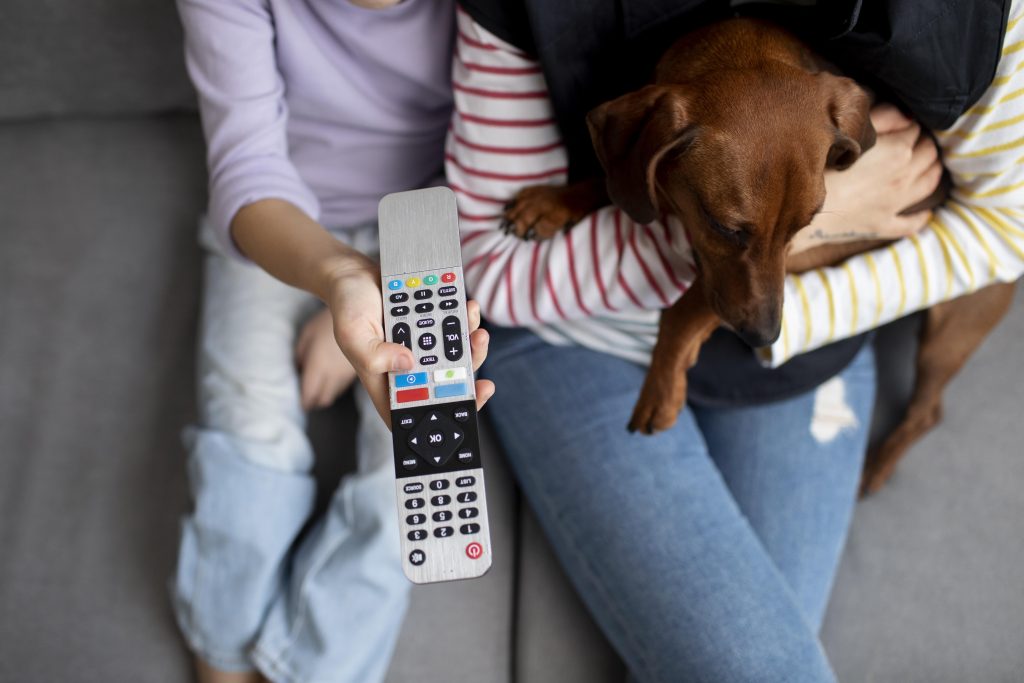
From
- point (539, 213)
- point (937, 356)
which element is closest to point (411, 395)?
point (539, 213)

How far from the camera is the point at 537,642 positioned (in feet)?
4.82

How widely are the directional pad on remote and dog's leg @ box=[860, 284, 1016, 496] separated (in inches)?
41.0

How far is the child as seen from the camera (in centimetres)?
127

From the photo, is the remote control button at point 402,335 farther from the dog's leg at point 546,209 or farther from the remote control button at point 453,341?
the dog's leg at point 546,209

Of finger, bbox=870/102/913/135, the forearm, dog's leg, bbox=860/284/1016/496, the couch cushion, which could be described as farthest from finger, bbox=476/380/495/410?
the couch cushion

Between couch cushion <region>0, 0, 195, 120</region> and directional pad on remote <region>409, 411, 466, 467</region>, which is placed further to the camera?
couch cushion <region>0, 0, 195, 120</region>

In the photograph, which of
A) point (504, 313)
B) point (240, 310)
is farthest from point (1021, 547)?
point (240, 310)

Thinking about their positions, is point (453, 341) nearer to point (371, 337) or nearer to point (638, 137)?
point (371, 337)

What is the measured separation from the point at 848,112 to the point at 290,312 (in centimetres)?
104

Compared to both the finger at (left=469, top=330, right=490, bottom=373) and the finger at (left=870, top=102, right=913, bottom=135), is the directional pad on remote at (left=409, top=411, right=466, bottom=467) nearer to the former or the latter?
the finger at (left=469, top=330, right=490, bottom=373)

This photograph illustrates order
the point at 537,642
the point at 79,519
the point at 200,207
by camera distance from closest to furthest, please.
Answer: the point at 537,642 < the point at 79,519 < the point at 200,207

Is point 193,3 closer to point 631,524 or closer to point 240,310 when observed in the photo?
point 240,310

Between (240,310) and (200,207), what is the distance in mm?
431

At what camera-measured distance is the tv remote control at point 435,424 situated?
96 cm
